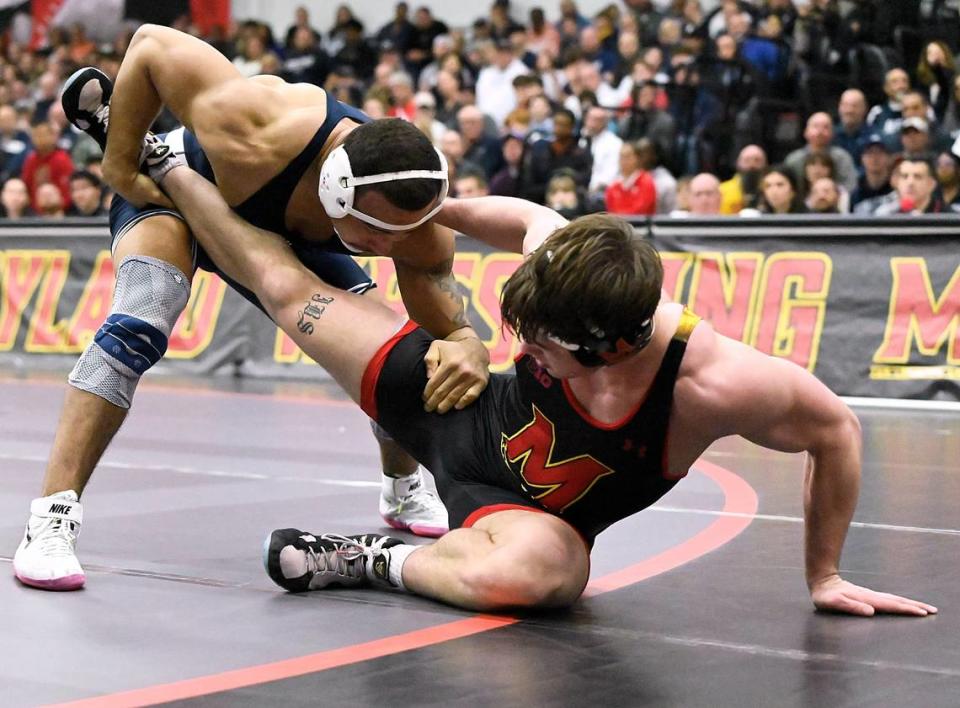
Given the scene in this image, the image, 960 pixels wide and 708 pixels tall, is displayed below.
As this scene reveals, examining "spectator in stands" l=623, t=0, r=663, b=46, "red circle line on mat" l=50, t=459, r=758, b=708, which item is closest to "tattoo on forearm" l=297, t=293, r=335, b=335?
"red circle line on mat" l=50, t=459, r=758, b=708

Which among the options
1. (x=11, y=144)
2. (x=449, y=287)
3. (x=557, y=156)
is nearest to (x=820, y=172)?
(x=557, y=156)

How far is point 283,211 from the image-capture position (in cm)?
405

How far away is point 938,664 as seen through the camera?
2912mm

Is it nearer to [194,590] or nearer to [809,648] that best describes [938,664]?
[809,648]

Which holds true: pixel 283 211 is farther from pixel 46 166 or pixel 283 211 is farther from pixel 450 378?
pixel 46 166

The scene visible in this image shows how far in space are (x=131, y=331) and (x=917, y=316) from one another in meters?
5.53

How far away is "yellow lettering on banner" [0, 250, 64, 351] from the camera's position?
437 inches

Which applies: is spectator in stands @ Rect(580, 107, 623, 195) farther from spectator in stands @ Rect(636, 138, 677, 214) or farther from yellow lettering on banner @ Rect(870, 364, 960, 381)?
yellow lettering on banner @ Rect(870, 364, 960, 381)

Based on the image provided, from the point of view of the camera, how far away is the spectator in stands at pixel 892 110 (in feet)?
34.5

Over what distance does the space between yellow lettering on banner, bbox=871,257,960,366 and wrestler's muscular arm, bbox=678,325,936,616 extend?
5.01 meters

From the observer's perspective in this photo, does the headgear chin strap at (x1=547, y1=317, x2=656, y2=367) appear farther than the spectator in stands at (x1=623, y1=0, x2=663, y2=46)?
No

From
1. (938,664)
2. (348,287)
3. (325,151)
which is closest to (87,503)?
(348,287)

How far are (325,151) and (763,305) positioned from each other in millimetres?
5047

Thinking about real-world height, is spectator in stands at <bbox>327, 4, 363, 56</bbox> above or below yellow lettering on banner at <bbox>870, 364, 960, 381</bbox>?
above
